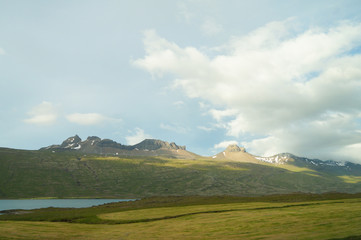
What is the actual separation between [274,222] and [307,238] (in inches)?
658

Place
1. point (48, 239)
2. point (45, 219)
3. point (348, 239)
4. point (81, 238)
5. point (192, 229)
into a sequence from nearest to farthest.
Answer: point (348, 239), point (48, 239), point (81, 238), point (192, 229), point (45, 219)

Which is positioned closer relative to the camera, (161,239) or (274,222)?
(161,239)

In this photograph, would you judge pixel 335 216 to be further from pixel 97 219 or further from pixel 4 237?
pixel 97 219

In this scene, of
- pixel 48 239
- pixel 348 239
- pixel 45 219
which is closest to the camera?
pixel 348 239

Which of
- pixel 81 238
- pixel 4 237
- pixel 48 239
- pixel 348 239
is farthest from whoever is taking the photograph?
pixel 81 238

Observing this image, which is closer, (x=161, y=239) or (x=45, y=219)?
(x=161, y=239)

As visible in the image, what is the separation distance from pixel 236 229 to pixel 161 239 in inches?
504

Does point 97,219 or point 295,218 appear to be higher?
point 295,218

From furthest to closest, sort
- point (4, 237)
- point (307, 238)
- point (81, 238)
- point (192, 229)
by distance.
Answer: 1. point (192, 229)
2. point (81, 238)
3. point (4, 237)
4. point (307, 238)

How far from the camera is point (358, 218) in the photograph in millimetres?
43500

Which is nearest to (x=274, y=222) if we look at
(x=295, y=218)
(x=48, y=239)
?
(x=295, y=218)

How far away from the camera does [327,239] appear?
99.5 feet

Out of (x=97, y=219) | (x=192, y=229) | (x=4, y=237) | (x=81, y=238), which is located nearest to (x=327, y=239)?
(x=192, y=229)

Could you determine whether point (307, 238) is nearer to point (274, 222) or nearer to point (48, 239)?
point (274, 222)
